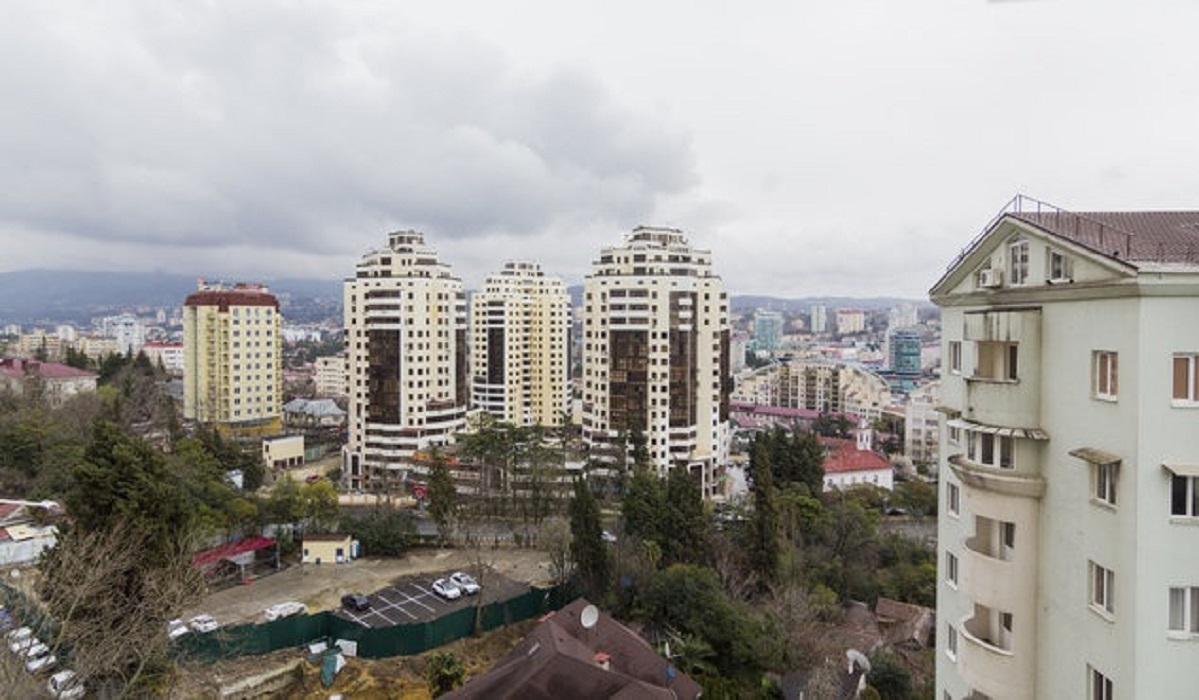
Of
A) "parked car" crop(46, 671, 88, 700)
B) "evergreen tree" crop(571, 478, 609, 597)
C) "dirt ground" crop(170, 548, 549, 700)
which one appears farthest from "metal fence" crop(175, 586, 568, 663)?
"parked car" crop(46, 671, 88, 700)

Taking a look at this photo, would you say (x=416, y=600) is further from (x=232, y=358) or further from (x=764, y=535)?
(x=232, y=358)

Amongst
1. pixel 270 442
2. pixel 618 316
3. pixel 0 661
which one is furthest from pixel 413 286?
pixel 0 661

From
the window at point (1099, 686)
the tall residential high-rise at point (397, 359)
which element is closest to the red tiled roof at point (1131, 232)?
the window at point (1099, 686)

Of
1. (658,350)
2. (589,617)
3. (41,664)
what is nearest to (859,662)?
(589,617)

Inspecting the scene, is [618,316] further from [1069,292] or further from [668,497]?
[1069,292]

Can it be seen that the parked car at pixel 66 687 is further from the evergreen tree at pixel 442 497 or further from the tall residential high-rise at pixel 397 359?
the tall residential high-rise at pixel 397 359
